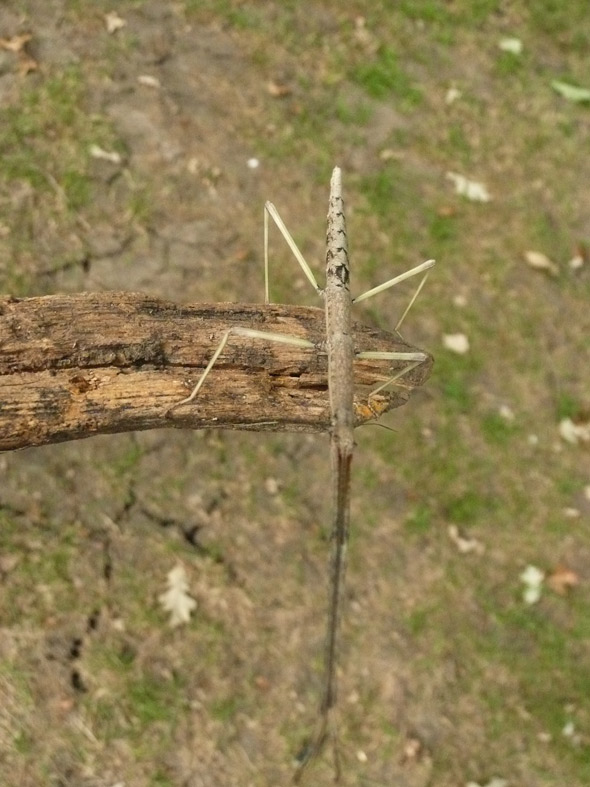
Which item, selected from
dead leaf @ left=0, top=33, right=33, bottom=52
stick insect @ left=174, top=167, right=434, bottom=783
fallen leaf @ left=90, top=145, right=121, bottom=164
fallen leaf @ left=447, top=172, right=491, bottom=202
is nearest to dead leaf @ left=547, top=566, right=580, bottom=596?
stick insect @ left=174, top=167, right=434, bottom=783

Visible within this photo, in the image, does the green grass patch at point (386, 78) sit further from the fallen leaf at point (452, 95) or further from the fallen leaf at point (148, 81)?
the fallen leaf at point (148, 81)

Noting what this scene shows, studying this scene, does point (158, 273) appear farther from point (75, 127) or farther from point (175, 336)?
point (175, 336)

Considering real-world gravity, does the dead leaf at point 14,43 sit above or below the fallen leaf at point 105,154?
above

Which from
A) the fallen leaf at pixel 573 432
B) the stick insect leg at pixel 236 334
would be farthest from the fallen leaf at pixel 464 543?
the stick insect leg at pixel 236 334

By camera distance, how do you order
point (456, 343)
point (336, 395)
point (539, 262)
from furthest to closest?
point (539, 262) < point (456, 343) < point (336, 395)

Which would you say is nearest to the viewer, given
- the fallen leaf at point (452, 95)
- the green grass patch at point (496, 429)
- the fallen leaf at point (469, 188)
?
the green grass patch at point (496, 429)

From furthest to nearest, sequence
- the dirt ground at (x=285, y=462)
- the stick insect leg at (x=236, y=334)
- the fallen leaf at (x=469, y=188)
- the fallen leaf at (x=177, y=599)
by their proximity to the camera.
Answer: the fallen leaf at (x=469, y=188)
the fallen leaf at (x=177, y=599)
the dirt ground at (x=285, y=462)
the stick insect leg at (x=236, y=334)

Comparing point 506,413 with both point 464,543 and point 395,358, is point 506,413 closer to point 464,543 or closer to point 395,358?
point 464,543

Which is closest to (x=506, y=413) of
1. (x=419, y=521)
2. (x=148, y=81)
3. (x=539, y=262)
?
(x=419, y=521)
